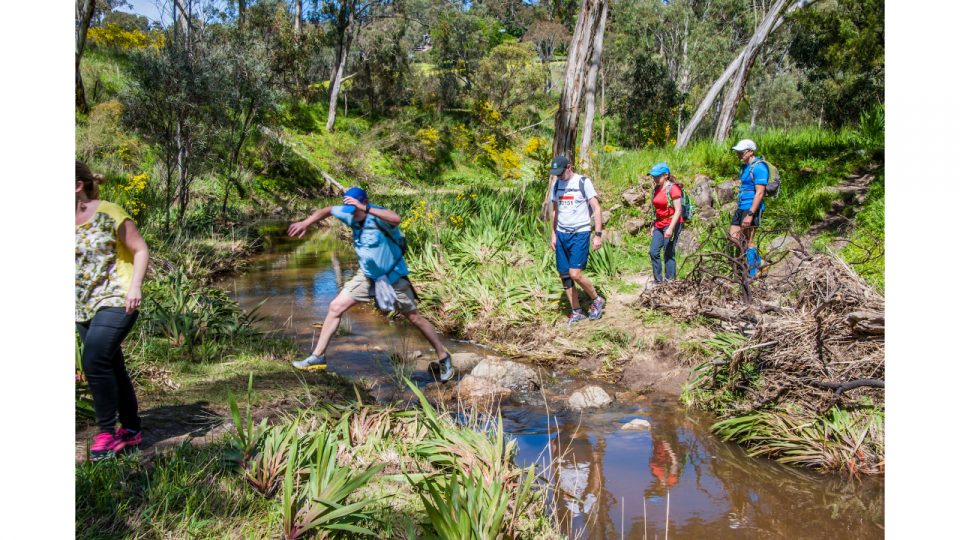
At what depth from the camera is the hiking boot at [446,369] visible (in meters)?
6.10

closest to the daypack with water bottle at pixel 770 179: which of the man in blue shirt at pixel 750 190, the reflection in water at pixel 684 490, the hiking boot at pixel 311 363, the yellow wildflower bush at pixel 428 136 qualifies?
the man in blue shirt at pixel 750 190

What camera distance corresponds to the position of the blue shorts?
702 cm

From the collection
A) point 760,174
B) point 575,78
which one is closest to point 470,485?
point 760,174

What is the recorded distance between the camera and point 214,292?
7324mm

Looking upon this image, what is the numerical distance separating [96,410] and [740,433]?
411cm

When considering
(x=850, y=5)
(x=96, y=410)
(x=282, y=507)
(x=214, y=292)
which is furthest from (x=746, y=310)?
(x=850, y=5)

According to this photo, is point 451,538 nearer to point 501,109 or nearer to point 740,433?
point 740,433

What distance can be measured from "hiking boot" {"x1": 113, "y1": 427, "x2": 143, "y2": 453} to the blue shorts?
14.9 ft

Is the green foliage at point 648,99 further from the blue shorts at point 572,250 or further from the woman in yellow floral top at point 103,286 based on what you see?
the woman in yellow floral top at point 103,286

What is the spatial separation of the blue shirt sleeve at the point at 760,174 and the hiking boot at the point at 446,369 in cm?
373

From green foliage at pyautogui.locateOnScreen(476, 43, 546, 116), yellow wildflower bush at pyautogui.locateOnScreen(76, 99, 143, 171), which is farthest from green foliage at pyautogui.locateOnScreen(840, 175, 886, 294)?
green foliage at pyautogui.locateOnScreen(476, 43, 546, 116)

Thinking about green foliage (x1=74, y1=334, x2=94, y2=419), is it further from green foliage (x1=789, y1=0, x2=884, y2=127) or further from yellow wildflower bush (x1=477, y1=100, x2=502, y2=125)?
yellow wildflower bush (x1=477, y1=100, x2=502, y2=125)

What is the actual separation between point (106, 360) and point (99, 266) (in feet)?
1.56

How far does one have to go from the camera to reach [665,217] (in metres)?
7.42
